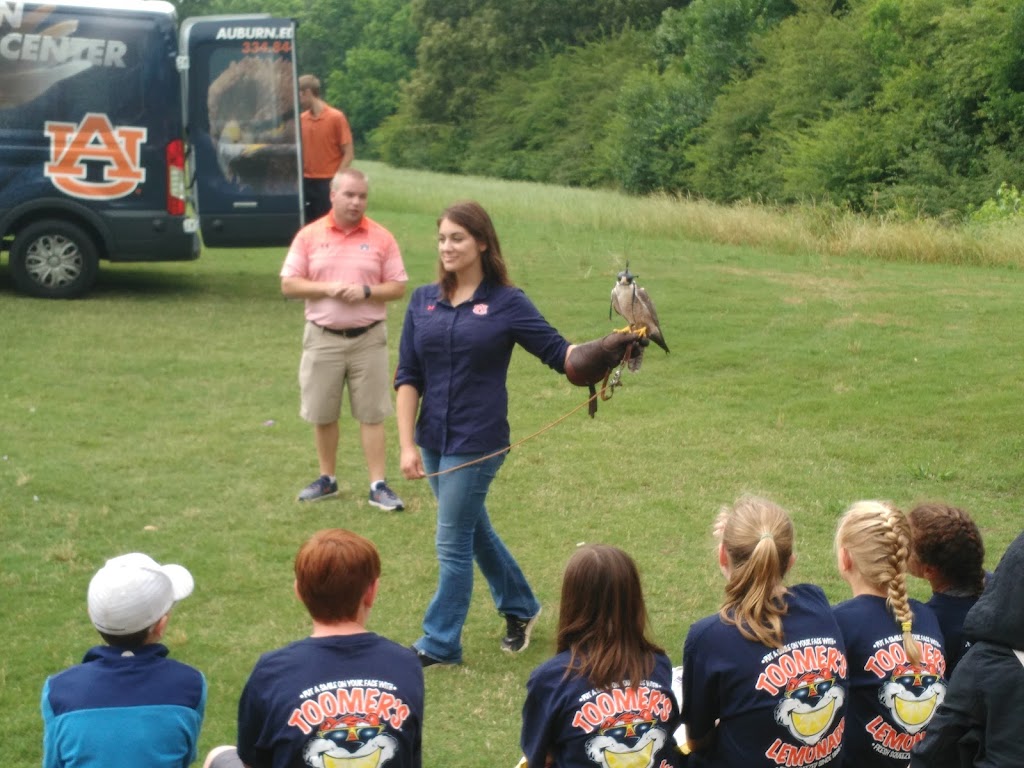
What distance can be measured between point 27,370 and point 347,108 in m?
72.3

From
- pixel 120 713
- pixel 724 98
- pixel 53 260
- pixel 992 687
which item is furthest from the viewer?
pixel 724 98

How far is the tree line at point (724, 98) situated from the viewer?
29.3 metres

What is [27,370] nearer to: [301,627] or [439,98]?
[301,627]

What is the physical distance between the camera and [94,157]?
43.9 ft

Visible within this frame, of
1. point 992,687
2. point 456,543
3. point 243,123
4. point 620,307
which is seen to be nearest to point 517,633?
point 456,543

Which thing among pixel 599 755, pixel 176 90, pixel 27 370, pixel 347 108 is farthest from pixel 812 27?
pixel 347 108

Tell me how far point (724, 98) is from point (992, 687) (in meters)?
39.1

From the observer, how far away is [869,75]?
33.9m

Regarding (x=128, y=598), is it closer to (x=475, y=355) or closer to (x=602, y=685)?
(x=602, y=685)

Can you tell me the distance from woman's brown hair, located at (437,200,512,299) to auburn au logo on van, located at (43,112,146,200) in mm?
8949

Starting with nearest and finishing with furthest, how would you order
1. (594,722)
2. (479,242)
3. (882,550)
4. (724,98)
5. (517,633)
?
(594,722) → (882,550) → (479,242) → (517,633) → (724,98)

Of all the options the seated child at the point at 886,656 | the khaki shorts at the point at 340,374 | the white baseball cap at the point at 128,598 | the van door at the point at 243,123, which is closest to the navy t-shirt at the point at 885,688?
the seated child at the point at 886,656

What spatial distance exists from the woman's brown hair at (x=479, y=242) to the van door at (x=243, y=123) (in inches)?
344

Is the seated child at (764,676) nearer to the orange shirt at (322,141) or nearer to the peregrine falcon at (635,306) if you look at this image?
the peregrine falcon at (635,306)
